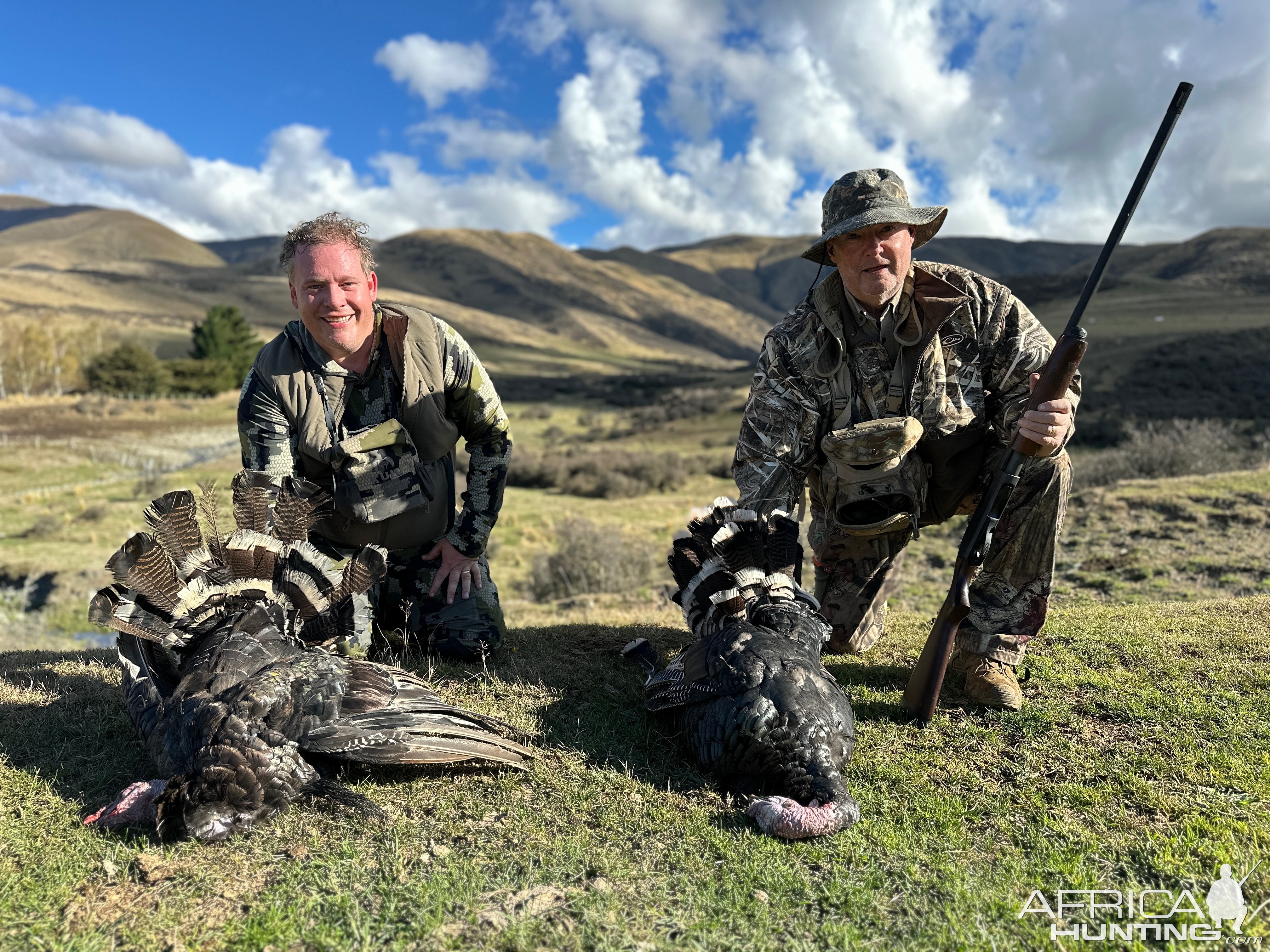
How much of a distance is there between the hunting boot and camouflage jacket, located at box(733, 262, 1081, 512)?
5.01 feet

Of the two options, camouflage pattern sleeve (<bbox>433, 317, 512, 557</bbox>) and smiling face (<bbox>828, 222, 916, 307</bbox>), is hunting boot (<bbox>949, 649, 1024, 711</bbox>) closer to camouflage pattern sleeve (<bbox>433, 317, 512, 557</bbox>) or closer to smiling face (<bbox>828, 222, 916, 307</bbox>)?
smiling face (<bbox>828, 222, 916, 307</bbox>)

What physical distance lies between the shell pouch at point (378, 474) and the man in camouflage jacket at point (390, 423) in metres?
0.01

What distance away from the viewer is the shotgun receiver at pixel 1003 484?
455cm

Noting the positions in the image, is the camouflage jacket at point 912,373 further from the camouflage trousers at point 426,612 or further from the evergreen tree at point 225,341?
the evergreen tree at point 225,341

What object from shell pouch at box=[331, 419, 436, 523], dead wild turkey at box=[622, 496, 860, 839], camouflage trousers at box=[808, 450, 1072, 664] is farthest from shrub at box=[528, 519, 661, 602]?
camouflage trousers at box=[808, 450, 1072, 664]

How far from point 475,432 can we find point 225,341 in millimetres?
70438

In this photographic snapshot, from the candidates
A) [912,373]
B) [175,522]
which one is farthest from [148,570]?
[912,373]

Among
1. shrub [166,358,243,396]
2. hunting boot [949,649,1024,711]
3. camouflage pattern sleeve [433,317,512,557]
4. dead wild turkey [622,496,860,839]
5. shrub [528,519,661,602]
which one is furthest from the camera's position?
shrub [166,358,243,396]

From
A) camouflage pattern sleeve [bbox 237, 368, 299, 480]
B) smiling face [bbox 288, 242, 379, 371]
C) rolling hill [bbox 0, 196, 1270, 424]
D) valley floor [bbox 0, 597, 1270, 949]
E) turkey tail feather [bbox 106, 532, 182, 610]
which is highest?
rolling hill [bbox 0, 196, 1270, 424]

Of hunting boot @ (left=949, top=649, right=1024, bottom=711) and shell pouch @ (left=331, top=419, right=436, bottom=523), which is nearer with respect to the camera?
hunting boot @ (left=949, top=649, right=1024, bottom=711)

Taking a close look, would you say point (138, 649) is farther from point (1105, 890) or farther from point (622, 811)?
point (1105, 890)

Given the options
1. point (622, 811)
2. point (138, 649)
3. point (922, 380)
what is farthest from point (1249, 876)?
point (138, 649)

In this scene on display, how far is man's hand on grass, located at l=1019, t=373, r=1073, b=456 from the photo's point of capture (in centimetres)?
459

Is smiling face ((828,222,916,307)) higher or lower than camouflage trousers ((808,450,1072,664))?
higher
